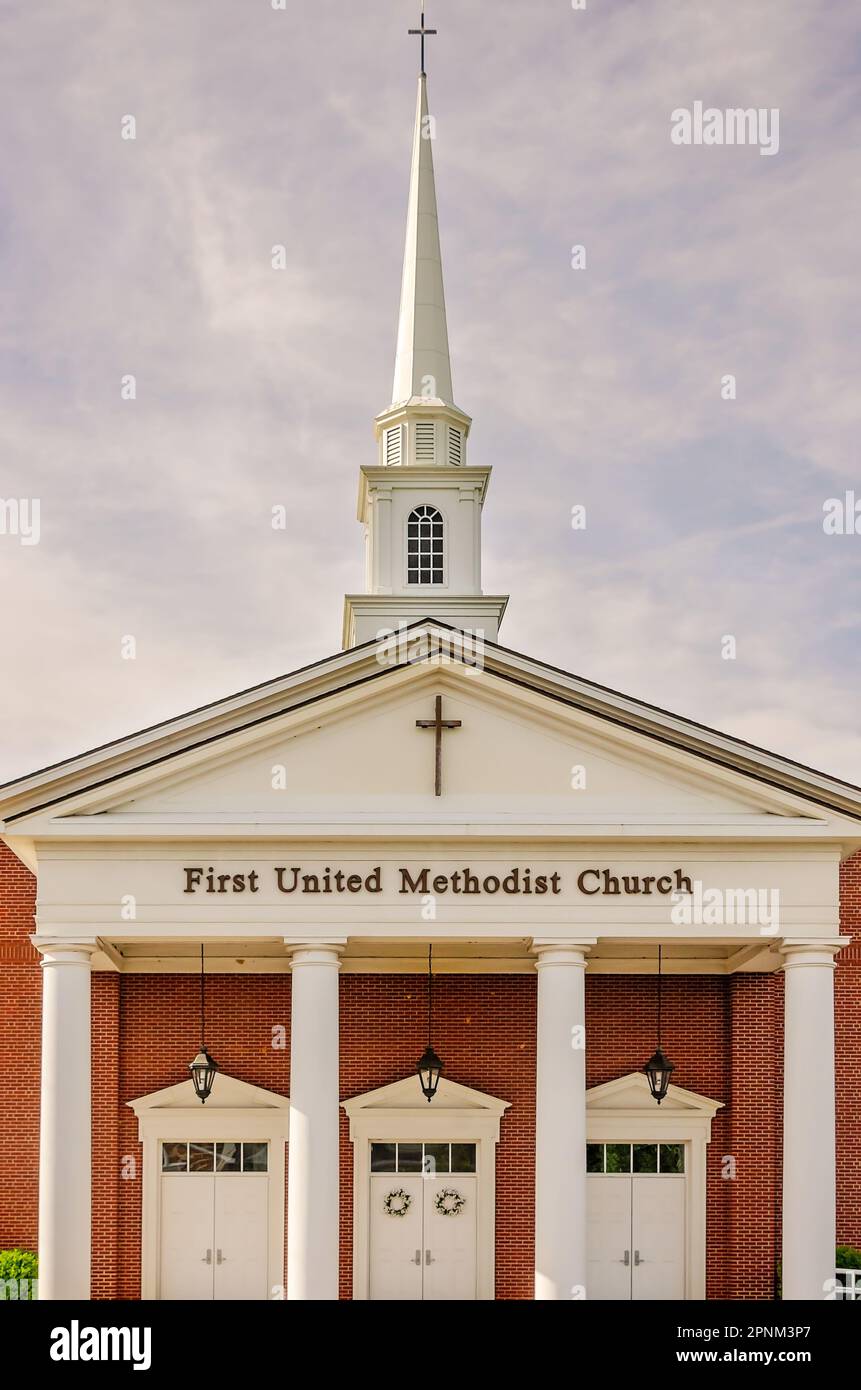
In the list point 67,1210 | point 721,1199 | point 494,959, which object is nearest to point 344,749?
point 494,959

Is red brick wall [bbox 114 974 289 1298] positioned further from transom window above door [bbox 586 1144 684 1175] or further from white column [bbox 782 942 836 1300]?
white column [bbox 782 942 836 1300]

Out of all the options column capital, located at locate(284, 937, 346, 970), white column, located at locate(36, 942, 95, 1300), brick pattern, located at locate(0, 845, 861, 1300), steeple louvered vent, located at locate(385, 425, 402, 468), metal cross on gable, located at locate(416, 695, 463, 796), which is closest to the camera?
white column, located at locate(36, 942, 95, 1300)

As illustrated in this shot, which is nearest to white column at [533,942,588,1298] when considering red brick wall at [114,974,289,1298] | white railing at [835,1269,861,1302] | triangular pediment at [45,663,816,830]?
triangular pediment at [45,663,816,830]

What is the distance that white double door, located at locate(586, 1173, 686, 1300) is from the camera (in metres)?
19.9

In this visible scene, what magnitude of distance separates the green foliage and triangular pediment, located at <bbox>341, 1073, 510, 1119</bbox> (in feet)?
15.8

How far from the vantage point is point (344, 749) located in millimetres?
16953

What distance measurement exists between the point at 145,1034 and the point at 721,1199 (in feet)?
28.8

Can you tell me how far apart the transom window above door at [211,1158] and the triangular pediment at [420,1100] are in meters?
1.64

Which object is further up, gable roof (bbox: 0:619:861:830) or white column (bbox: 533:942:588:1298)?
gable roof (bbox: 0:619:861:830)

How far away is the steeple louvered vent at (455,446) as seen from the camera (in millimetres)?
26375

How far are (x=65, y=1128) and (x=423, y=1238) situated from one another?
20.5ft
